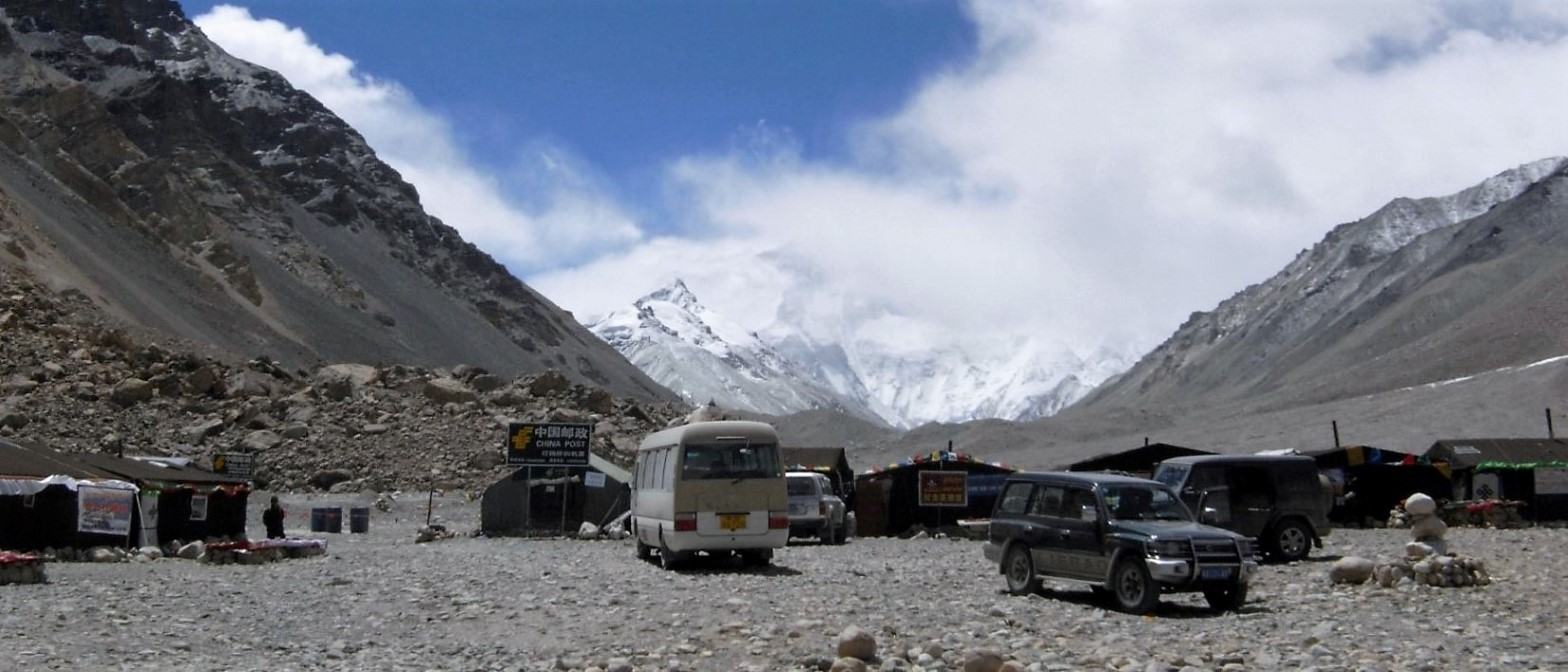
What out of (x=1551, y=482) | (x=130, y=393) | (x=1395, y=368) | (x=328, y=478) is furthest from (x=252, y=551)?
(x=1395, y=368)

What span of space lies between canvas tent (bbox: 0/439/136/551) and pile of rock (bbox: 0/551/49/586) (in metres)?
5.16

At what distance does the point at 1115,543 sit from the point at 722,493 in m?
8.93

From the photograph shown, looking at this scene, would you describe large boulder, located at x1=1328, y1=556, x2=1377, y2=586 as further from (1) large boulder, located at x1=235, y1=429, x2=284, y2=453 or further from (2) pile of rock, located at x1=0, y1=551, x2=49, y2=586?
(1) large boulder, located at x1=235, y1=429, x2=284, y2=453

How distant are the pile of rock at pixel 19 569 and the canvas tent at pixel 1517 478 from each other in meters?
34.5

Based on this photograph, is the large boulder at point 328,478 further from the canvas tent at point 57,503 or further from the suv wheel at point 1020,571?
the suv wheel at point 1020,571

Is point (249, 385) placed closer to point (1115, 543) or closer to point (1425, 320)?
point (1115, 543)

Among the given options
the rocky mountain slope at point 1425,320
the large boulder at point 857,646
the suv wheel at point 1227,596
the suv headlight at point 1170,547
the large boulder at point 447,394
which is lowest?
the large boulder at point 857,646

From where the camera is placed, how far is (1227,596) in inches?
701

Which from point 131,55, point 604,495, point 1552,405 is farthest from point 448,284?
point 604,495

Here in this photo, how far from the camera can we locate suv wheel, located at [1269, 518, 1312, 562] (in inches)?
1001

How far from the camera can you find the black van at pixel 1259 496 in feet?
83.3

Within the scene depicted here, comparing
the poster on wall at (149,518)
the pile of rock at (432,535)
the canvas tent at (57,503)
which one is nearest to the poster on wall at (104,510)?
the canvas tent at (57,503)

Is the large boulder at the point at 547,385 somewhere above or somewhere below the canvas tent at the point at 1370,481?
above

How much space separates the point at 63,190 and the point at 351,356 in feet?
80.3
